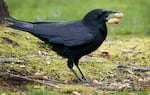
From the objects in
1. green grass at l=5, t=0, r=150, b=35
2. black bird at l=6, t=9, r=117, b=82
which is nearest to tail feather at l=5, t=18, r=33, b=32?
black bird at l=6, t=9, r=117, b=82

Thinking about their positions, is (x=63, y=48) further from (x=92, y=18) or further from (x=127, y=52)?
(x=127, y=52)

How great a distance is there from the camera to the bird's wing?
8.45 metres

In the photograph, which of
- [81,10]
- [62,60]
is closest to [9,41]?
[62,60]

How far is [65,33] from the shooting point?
8570 mm

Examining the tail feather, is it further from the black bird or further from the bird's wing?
the bird's wing

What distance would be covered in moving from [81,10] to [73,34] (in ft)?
28.1

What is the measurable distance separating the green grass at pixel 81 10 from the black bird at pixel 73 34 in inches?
250

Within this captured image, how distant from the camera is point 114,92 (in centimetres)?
803

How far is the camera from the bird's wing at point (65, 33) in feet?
27.7

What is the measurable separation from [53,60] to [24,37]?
114 centimetres

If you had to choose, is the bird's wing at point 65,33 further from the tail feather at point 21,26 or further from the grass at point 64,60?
the grass at point 64,60

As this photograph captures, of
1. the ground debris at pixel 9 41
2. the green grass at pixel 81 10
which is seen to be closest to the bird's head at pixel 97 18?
the ground debris at pixel 9 41

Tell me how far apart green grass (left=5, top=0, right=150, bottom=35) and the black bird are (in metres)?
6.35

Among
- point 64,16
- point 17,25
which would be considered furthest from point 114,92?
point 64,16
